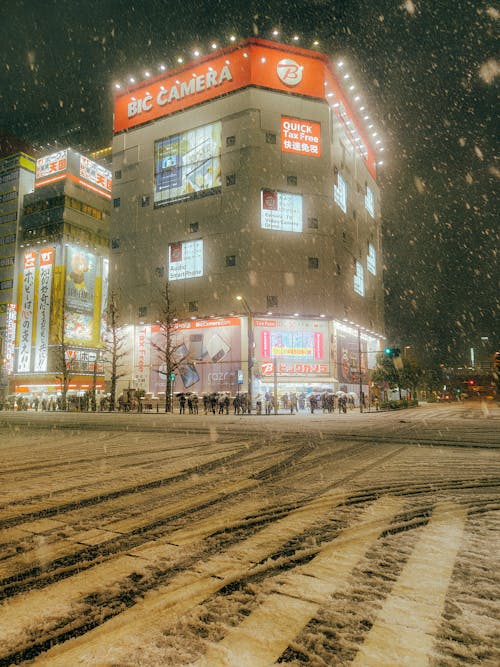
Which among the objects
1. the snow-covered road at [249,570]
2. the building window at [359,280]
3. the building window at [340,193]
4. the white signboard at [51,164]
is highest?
the white signboard at [51,164]

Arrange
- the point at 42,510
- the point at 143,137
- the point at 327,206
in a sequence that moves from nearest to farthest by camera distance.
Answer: the point at 42,510 → the point at 327,206 → the point at 143,137

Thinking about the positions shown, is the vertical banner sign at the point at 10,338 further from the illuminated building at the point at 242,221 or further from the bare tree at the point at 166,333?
the bare tree at the point at 166,333

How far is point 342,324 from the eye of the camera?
1897 inches

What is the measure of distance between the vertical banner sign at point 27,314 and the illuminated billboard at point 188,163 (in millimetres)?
28465

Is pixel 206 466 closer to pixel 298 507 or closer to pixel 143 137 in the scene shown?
pixel 298 507

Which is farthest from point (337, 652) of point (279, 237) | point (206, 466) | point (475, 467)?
point (279, 237)

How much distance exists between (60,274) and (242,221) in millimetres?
33502

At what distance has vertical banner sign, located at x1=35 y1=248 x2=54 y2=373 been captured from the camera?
62.1 metres

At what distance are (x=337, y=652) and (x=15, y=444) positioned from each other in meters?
11.1

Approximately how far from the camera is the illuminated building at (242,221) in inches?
1692

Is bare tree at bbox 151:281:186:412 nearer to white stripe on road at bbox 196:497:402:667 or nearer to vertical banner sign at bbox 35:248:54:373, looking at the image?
vertical banner sign at bbox 35:248:54:373

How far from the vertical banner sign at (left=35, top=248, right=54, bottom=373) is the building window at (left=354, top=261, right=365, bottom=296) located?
137ft

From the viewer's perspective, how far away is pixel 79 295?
65375 millimetres

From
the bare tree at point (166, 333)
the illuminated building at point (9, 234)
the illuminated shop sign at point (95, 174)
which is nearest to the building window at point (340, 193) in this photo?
the bare tree at point (166, 333)
